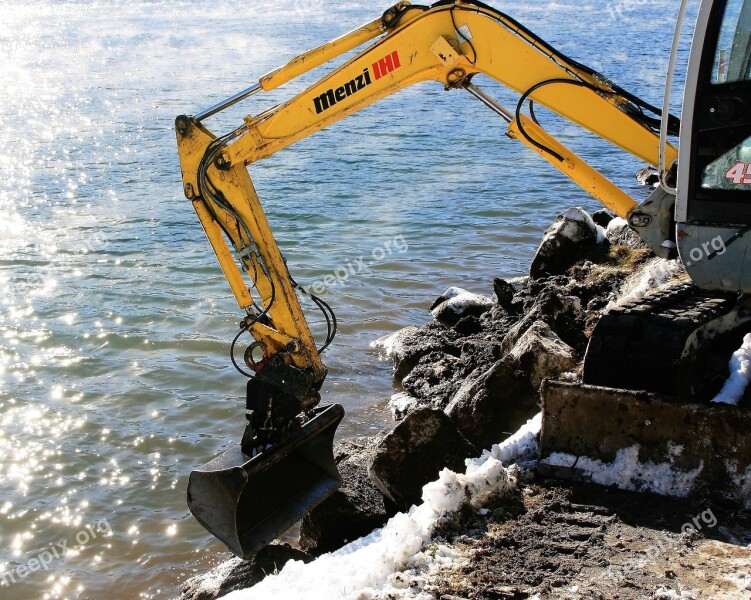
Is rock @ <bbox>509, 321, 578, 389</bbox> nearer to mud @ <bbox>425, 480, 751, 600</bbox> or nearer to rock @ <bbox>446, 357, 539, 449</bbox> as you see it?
rock @ <bbox>446, 357, 539, 449</bbox>

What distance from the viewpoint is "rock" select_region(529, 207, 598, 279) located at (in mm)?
10477

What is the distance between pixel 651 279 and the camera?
7914 millimetres

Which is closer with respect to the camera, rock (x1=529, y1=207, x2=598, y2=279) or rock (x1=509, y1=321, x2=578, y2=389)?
rock (x1=509, y1=321, x2=578, y2=389)

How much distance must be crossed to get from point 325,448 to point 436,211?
8918mm

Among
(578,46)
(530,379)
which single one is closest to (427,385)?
(530,379)

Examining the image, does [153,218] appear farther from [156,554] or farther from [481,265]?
[156,554]

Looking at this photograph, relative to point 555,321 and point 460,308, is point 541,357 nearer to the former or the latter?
point 555,321

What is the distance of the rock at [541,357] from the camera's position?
6.65 meters

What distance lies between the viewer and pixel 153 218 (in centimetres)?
1427

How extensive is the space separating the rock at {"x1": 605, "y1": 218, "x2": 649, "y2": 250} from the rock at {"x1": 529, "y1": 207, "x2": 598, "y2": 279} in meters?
0.22

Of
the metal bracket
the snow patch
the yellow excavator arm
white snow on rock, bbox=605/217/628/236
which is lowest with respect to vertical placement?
the snow patch

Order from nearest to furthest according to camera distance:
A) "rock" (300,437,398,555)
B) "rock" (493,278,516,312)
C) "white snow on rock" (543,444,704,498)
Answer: "white snow on rock" (543,444,704,498) < "rock" (300,437,398,555) < "rock" (493,278,516,312)

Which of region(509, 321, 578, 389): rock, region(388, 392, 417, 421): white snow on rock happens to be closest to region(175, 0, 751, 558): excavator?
region(509, 321, 578, 389): rock

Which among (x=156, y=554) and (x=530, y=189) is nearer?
(x=156, y=554)
